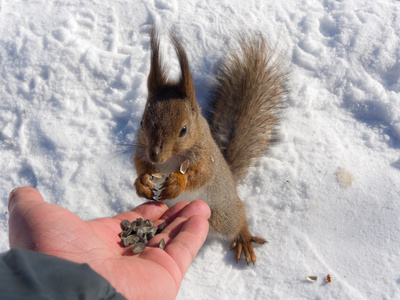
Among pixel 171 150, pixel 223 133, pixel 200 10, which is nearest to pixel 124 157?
pixel 223 133

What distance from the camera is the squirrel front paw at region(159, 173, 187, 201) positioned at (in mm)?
1630

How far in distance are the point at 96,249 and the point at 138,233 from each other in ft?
1.19

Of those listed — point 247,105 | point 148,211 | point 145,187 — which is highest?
point 247,105

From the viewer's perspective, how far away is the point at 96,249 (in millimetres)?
1265

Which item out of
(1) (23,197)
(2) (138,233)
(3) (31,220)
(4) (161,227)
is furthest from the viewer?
(4) (161,227)

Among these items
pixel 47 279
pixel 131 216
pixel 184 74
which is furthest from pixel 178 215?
pixel 47 279

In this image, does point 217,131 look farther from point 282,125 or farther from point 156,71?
point 156,71

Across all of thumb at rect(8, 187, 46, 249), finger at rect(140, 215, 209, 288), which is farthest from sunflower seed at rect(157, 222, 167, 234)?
→ thumb at rect(8, 187, 46, 249)

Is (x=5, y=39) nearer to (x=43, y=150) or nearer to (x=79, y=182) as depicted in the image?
(x=43, y=150)

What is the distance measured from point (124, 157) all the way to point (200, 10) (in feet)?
Result: 4.46

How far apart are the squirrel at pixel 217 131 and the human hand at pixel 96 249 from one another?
0.31m

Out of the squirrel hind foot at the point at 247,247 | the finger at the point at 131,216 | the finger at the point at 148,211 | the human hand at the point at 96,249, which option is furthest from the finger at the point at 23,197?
Result: the squirrel hind foot at the point at 247,247

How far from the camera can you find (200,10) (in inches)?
104

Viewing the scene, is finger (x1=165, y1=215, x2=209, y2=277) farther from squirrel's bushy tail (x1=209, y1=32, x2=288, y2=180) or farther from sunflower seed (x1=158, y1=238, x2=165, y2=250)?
squirrel's bushy tail (x1=209, y1=32, x2=288, y2=180)
